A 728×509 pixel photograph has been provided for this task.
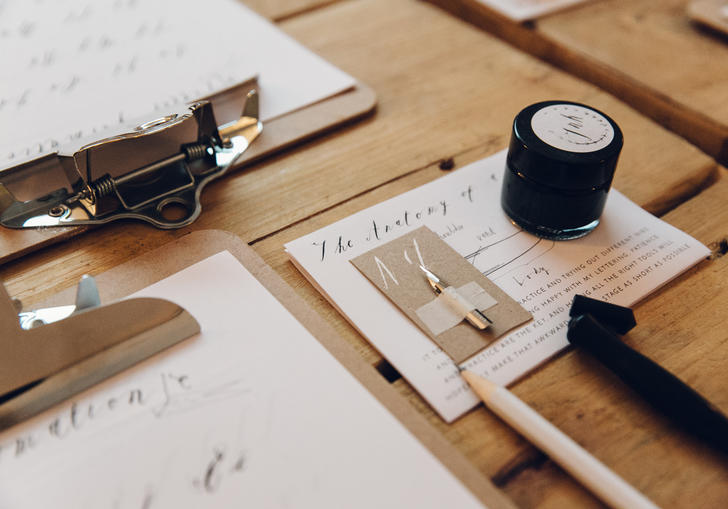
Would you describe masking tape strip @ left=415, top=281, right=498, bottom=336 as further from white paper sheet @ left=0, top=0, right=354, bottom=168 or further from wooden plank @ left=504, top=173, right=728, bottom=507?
white paper sheet @ left=0, top=0, right=354, bottom=168

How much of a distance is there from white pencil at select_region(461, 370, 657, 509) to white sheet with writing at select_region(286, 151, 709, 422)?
2cm

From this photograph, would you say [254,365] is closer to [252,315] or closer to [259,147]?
[252,315]

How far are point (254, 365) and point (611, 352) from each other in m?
0.28

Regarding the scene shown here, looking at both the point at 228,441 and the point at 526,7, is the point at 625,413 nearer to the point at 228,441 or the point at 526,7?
the point at 228,441

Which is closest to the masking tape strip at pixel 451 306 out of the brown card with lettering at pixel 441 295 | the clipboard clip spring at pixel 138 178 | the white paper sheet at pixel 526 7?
the brown card with lettering at pixel 441 295

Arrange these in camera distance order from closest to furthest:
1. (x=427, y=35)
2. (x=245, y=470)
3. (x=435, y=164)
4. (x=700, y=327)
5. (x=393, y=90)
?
(x=245, y=470) < (x=700, y=327) < (x=435, y=164) < (x=393, y=90) < (x=427, y=35)

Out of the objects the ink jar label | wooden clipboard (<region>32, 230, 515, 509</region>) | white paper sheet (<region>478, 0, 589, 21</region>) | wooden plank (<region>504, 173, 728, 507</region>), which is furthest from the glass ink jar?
white paper sheet (<region>478, 0, 589, 21</region>)

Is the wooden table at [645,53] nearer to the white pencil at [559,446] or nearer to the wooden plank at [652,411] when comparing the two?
the wooden plank at [652,411]

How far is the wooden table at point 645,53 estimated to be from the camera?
0.75 meters

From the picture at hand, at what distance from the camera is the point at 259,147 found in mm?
681

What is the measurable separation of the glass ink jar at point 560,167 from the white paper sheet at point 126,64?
0.30 m

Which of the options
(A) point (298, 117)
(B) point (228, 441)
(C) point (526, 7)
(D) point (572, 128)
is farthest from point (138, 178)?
(C) point (526, 7)

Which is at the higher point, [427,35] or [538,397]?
[427,35]

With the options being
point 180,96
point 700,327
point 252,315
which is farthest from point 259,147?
point 700,327
